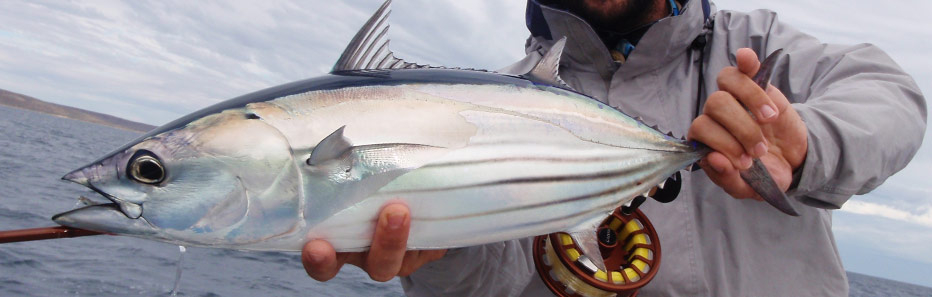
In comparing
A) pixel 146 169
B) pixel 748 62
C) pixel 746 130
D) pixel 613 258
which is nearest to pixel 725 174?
pixel 746 130

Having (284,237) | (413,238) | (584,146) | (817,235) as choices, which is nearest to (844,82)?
(817,235)

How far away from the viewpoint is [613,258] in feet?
8.64

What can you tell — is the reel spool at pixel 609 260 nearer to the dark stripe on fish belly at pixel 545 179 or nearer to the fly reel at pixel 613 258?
the fly reel at pixel 613 258

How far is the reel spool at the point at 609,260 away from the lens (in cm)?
241

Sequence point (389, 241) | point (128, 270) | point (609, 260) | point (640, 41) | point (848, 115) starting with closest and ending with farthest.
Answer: point (389, 241)
point (848, 115)
point (609, 260)
point (640, 41)
point (128, 270)

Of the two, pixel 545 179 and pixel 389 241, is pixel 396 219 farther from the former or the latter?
pixel 545 179

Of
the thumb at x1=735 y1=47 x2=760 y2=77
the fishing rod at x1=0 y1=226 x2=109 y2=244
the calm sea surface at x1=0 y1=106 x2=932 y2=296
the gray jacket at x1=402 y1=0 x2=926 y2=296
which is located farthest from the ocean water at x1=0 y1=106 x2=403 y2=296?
the thumb at x1=735 y1=47 x2=760 y2=77

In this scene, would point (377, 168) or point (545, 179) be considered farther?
point (545, 179)

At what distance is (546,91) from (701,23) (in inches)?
60.1

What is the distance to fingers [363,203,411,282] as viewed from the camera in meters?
1.69

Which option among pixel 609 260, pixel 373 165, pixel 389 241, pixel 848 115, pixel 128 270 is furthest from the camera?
pixel 128 270

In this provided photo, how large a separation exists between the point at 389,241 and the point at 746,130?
1.09 meters

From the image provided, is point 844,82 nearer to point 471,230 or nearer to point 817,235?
point 817,235

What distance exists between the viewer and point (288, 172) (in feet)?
5.33
